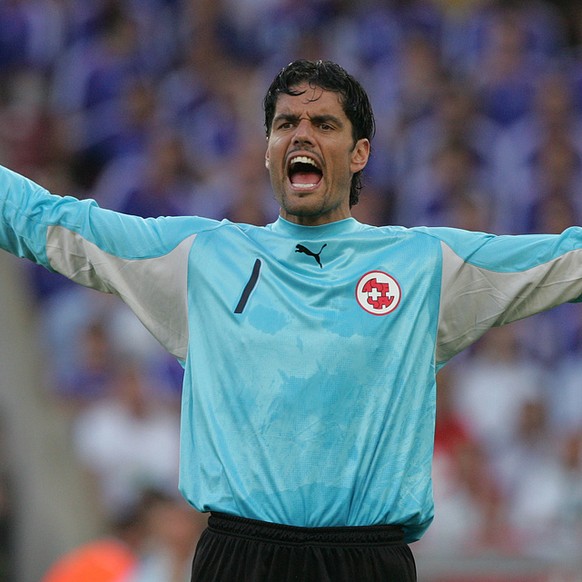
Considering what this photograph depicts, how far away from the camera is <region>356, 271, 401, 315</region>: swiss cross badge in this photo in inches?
140

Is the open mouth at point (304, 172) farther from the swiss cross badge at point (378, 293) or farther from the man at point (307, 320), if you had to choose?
the swiss cross badge at point (378, 293)

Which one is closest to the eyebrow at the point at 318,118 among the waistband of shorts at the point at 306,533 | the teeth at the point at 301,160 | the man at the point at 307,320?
the man at the point at 307,320

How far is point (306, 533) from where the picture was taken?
135 inches

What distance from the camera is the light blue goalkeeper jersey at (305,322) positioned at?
3443mm

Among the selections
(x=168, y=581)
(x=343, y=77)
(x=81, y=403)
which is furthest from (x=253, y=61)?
(x=343, y=77)

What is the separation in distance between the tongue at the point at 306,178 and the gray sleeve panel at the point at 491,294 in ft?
1.26

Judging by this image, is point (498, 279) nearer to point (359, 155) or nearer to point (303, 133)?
point (359, 155)

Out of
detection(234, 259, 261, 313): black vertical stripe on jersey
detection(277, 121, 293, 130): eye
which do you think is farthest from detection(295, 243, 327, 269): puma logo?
detection(277, 121, 293, 130): eye

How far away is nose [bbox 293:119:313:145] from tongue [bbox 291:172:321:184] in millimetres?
105

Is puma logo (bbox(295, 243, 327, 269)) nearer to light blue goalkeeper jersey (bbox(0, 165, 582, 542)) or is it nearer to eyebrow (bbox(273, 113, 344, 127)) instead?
light blue goalkeeper jersey (bbox(0, 165, 582, 542))

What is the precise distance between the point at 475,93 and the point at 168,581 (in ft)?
16.5

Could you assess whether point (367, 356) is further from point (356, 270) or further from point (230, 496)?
→ point (230, 496)

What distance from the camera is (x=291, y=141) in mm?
3662

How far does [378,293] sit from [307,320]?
20cm
